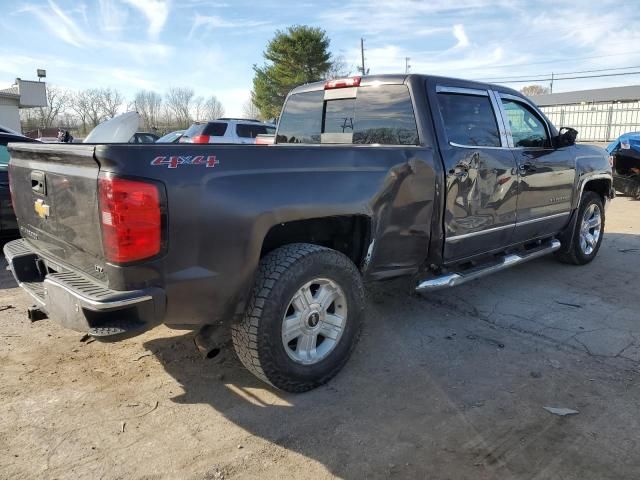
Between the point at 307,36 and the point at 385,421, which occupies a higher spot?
the point at 307,36

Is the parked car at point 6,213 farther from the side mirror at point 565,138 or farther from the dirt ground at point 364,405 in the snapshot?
the side mirror at point 565,138

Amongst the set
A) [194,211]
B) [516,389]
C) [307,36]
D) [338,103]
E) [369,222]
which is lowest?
[516,389]

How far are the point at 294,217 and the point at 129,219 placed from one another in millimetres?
938

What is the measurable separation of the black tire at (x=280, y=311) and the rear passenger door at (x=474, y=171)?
3.93 ft

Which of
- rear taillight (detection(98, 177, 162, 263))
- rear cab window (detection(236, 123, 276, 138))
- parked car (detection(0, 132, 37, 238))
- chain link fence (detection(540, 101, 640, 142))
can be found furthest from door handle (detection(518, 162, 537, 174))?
chain link fence (detection(540, 101, 640, 142))

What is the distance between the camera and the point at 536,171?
4.87m

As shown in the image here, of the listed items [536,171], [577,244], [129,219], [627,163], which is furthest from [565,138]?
[627,163]

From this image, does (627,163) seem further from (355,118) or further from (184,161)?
(184,161)

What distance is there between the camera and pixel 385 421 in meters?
2.92

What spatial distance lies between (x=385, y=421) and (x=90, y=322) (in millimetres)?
1680

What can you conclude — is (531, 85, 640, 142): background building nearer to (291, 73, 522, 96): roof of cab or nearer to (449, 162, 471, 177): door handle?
(291, 73, 522, 96): roof of cab

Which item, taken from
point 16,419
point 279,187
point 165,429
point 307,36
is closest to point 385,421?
point 165,429

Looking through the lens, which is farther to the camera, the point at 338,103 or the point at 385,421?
the point at 338,103

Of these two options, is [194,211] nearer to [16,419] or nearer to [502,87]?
[16,419]
